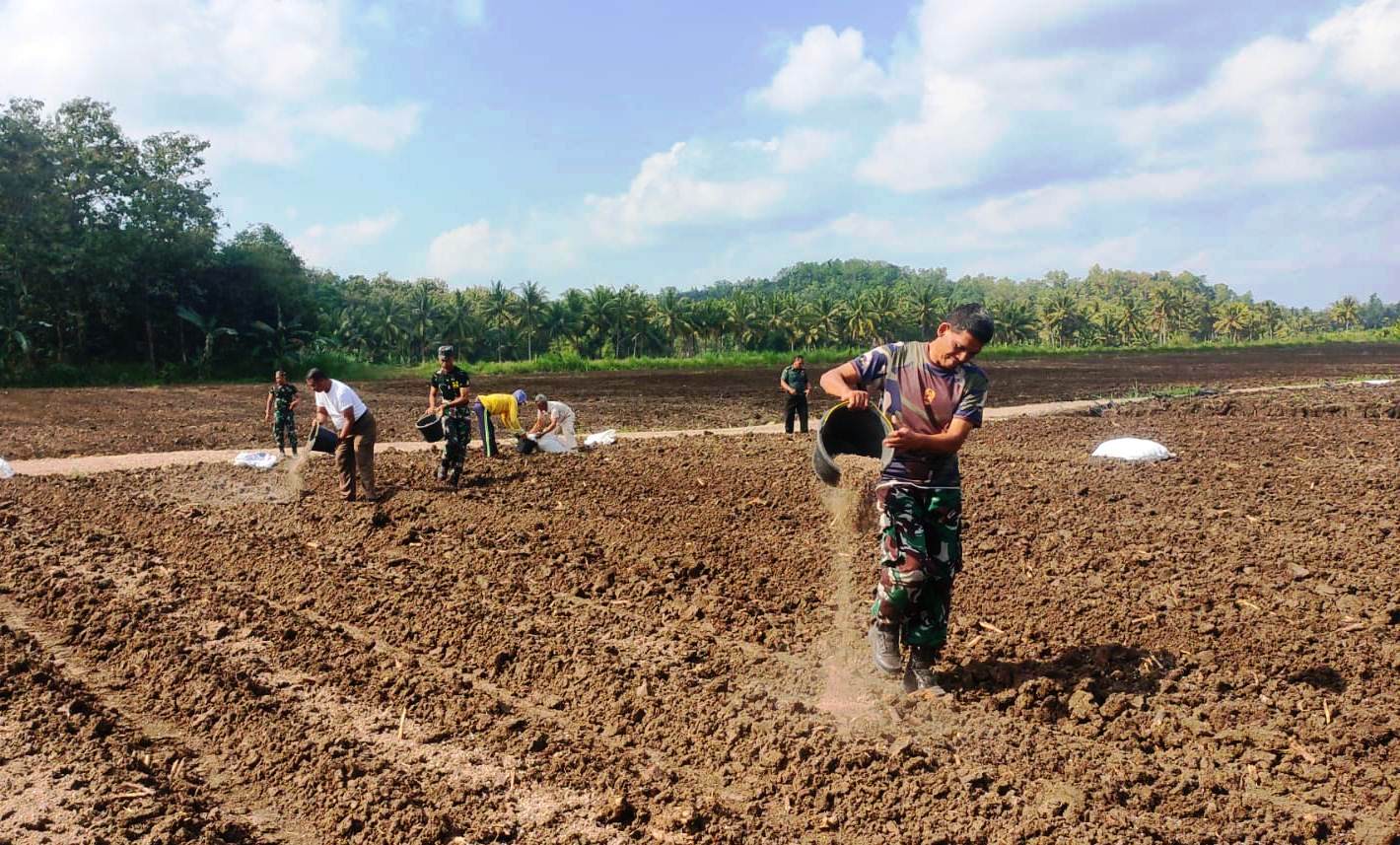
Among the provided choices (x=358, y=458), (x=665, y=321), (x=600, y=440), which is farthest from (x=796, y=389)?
(x=665, y=321)

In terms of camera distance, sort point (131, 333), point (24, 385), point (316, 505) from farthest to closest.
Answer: point (131, 333)
point (24, 385)
point (316, 505)

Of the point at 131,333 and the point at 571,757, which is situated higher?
the point at 131,333

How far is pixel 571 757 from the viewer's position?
357 centimetres

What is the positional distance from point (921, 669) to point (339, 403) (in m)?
6.39

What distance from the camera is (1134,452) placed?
33.2 ft

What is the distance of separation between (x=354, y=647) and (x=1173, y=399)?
20276mm

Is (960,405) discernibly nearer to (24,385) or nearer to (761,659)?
(761,659)

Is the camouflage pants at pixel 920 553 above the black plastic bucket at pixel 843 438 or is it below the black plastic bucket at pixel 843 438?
below

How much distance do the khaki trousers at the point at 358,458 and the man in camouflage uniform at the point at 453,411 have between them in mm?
800

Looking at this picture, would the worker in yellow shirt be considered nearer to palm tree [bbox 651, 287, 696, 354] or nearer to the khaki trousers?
the khaki trousers

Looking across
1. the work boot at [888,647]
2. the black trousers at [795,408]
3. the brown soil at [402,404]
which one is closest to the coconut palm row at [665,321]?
the brown soil at [402,404]

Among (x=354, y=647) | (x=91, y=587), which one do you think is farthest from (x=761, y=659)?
(x=91, y=587)

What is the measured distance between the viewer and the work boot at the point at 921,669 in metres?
4.11

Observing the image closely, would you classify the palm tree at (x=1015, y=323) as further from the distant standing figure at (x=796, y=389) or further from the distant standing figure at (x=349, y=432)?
the distant standing figure at (x=349, y=432)
